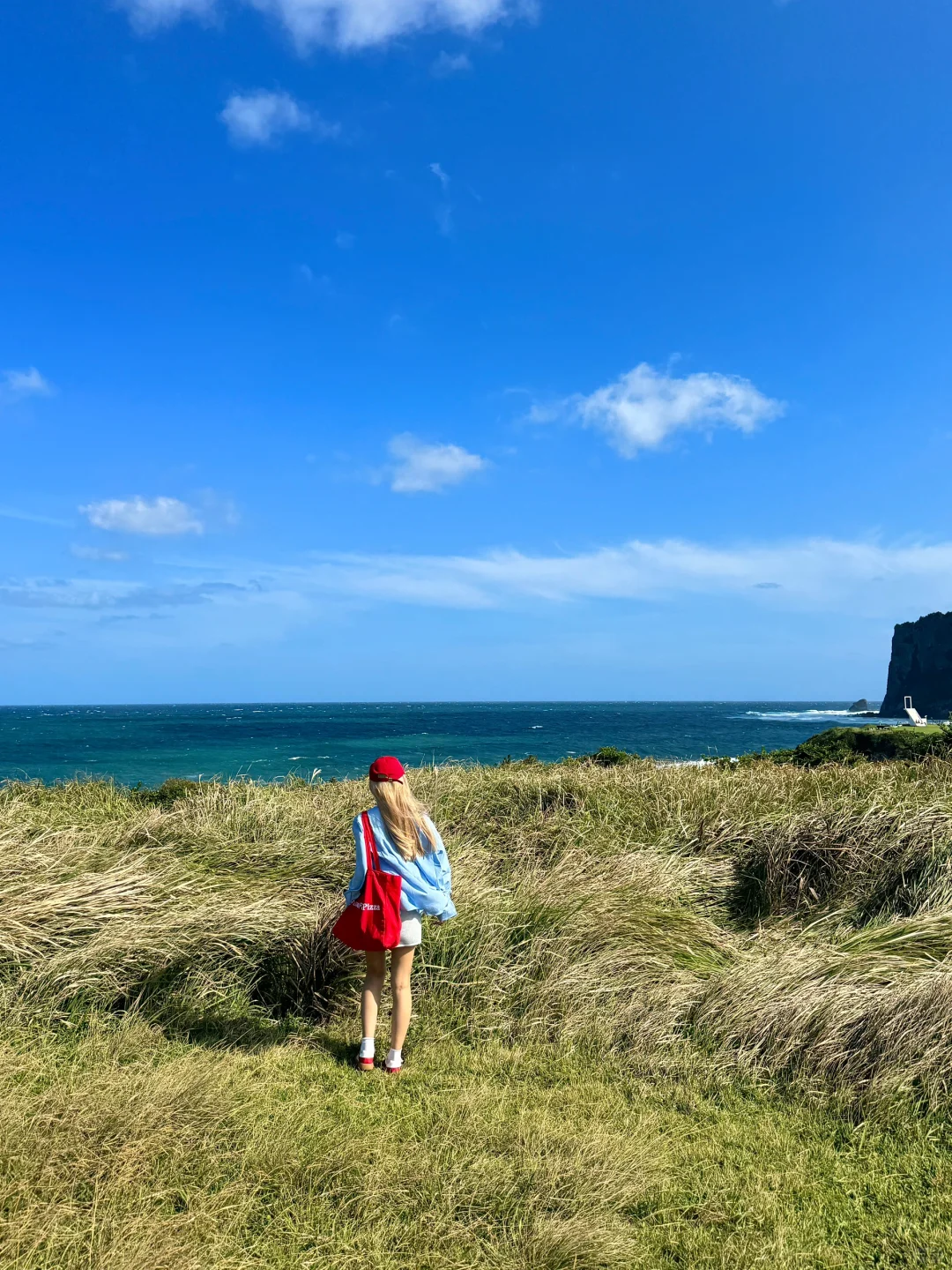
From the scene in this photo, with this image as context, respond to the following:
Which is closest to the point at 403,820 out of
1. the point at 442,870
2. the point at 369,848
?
the point at 369,848

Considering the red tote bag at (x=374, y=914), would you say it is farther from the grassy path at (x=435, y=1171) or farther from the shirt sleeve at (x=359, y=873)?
the grassy path at (x=435, y=1171)

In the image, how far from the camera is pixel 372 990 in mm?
4484

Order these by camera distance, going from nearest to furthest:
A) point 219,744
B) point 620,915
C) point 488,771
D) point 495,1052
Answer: point 495,1052, point 620,915, point 488,771, point 219,744

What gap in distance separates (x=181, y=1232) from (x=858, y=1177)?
8.99 feet

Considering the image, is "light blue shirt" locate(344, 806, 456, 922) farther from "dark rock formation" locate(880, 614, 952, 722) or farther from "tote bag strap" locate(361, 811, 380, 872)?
"dark rock formation" locate(880, 614, 952, 722)

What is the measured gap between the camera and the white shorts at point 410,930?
14.7 feet

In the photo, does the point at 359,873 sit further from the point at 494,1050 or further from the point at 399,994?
the point at 494,1050

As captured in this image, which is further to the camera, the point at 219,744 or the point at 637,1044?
the point at 219,744

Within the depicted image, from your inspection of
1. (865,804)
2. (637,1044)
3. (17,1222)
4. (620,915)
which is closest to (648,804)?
(865,804)


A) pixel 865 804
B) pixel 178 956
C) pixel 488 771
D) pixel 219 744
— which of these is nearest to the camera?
pixel 178 956

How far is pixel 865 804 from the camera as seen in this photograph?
820 cm

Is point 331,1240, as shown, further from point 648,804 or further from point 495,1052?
point 648,804

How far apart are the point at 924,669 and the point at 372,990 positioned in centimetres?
11021

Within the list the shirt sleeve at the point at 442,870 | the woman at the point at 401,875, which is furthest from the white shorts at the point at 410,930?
the shirt sleeve at the point at 442,870
